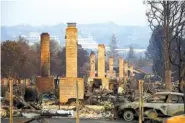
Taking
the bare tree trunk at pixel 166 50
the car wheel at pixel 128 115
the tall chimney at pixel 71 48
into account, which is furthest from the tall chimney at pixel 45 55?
the car wheel at pixel 128 115

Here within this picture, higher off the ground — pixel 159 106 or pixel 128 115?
pixel 159 106

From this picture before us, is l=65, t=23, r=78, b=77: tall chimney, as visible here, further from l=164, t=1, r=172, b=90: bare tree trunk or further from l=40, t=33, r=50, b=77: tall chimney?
l=164, t=1, r=172, b=90: bare tree trunk

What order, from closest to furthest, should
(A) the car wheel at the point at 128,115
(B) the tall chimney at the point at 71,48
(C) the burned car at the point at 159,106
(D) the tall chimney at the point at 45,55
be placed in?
(C) the burned car at the point at 159,106, (A) the car wheel at the point at 128,115, (B) the tall chimney at the point at 71,48, (D) the tall chimney at the point at 45,55

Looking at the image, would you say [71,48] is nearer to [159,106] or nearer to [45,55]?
[45,55]

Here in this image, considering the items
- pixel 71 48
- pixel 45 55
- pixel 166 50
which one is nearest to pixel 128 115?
pixel 71 48

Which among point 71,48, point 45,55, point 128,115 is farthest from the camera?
point 45,55

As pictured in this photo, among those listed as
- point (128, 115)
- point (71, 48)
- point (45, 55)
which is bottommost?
point (128, 115)

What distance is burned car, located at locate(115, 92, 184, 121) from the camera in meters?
19.8

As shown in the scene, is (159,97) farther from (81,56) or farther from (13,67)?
(81,56)

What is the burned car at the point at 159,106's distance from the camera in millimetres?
19797

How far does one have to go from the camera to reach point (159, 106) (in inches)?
787

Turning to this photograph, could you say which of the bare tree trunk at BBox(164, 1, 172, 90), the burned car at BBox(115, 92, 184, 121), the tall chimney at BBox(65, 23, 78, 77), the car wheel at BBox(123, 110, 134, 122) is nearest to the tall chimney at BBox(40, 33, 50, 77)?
the tall chimney at BBox(65, 23, 78, 77)

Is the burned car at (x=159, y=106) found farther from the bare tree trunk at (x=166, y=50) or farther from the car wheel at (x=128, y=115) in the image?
the bare tree trunk at (x=166, y=50)

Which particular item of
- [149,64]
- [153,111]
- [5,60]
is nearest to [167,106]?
[153,111]
